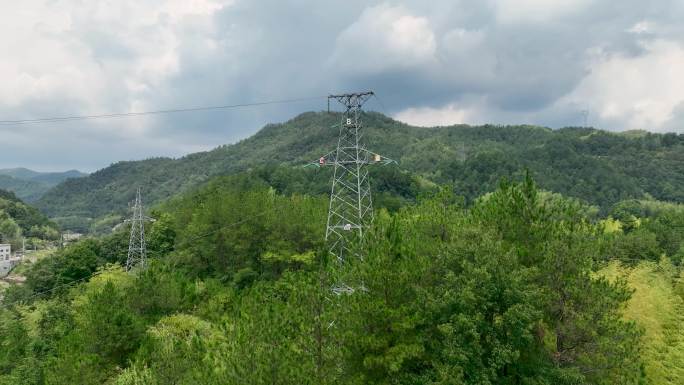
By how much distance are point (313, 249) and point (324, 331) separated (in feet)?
95.4

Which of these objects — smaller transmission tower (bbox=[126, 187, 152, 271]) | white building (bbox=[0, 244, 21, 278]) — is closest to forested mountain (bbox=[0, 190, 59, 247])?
white building (bbox=[0, 244, 21, 278])

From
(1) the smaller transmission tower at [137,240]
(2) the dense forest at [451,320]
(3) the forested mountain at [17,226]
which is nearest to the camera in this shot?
(2) the dense forest at [451,320]

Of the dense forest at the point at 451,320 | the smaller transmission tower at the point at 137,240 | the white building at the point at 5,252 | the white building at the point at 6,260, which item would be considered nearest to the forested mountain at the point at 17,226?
the white building at the point at 6,260

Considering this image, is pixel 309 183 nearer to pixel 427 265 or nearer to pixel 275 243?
pixel 275 243

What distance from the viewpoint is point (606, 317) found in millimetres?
21594

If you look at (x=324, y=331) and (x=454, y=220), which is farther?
(x=454, y=220)

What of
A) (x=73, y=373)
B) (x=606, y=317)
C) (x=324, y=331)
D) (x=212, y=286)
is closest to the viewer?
(x=324, y=331)

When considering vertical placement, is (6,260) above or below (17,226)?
below

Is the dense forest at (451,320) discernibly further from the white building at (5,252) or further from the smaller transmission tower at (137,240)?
the white building at (5,252)

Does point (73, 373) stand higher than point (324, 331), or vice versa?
point (324, 331)

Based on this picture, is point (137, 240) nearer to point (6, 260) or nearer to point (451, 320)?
point (451, 320)

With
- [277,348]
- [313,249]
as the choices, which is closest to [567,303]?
[277,348]

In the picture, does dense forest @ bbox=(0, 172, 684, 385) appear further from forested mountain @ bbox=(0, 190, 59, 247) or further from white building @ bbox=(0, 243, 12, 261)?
forested mountain @ bbox=(0, 190, 59, 247)

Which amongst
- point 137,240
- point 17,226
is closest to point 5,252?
point 17,226
